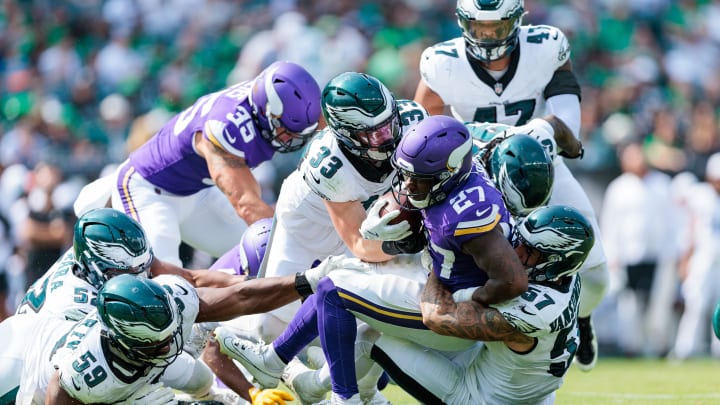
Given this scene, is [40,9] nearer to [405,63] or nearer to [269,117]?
[405,63]

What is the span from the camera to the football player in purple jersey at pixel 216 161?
7160 mm

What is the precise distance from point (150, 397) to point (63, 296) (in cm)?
89

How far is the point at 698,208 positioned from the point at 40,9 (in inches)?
413

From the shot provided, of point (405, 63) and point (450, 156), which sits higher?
point (450, 156)

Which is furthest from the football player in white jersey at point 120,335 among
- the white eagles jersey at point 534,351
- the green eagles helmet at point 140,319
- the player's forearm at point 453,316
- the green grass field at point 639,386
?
the green grass field at point 639,386

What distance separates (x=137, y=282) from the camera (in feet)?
17.2

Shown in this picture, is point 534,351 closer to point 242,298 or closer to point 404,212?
point 404,212

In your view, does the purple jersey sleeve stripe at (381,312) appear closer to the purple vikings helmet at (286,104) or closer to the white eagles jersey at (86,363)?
the white eagles jersey at (86,363)

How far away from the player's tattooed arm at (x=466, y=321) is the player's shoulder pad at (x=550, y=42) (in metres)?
2.34

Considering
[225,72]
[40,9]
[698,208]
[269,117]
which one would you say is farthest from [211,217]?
[40,9]

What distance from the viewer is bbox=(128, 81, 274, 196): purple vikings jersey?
24.0 feet

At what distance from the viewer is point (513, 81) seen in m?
7.28

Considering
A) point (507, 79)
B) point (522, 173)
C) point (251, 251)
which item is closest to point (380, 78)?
point (507, 79)

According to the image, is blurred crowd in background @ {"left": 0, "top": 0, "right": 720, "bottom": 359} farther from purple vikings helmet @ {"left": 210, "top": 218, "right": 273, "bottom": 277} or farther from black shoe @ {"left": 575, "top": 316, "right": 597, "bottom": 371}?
black shoe @ {"left": 575, "top": 316, "right": 597, "bottom": 371}
